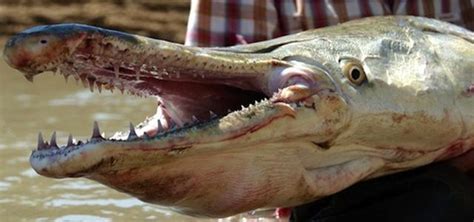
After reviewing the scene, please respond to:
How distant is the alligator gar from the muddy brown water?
1.13 meters

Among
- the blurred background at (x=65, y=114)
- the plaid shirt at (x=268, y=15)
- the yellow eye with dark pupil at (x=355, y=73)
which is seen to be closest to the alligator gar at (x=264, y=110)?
the yellow eye with dark pupil at (x=355, y=73)

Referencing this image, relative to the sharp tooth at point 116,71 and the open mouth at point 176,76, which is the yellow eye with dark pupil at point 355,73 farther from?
the sharp tooth at point 116,71

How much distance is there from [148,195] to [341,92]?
46cm

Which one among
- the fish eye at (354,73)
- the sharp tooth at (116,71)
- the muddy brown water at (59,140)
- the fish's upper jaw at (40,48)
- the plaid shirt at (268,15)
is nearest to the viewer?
the fish's upper jaw at (40,48)

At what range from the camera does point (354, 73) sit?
264 centimetres

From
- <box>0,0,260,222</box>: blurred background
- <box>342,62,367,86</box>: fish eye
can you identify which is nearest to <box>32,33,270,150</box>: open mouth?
<box>342,62,367,86</box>: fish eye

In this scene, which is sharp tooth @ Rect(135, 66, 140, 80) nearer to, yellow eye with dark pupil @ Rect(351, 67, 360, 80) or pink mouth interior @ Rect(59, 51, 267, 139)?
pink mouth interior @ Rect(59, 51, 267, 139)

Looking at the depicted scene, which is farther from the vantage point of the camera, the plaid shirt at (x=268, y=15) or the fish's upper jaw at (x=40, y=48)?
the plaid shirt at (x=268, y=15)

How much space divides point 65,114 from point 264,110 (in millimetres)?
4070

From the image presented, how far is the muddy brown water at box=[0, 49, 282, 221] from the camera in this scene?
4262 mm

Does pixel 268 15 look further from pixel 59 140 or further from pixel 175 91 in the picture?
pixel 59 140

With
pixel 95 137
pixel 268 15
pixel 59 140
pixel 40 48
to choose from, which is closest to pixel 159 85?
pixel 95 137

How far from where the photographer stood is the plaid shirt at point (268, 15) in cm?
373

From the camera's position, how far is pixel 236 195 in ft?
8.32
